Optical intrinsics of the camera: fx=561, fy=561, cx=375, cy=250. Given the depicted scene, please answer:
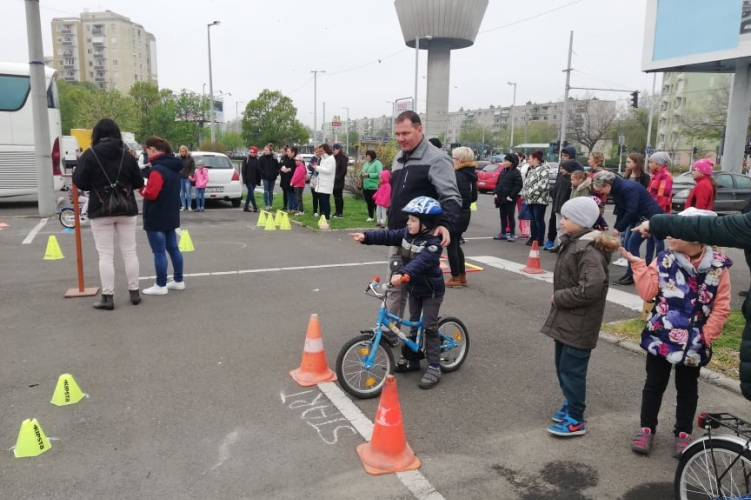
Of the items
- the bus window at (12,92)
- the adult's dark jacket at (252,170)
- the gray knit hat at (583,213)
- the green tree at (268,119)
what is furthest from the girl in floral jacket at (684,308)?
the green tree at (268,119)

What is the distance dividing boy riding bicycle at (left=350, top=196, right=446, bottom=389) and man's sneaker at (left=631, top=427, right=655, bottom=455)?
1.54m

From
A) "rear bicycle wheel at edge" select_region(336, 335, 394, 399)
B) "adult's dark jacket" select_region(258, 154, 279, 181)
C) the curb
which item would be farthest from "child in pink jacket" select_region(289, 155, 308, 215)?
"rear bicycle wheel at edge" select_region(336, 335, 394, 399)

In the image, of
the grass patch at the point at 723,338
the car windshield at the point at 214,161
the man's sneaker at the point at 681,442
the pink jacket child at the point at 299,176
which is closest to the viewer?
the man's sneaker at the point at 681,442

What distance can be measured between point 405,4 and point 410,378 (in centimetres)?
6974

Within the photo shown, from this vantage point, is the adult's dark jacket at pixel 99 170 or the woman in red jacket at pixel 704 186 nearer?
the adult's dark jacket at pixel 99 170

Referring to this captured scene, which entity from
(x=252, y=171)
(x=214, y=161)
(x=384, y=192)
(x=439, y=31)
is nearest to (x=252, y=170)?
(x=252, y=171)

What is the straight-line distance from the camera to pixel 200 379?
465 cm

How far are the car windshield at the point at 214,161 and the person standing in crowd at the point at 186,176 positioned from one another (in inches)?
45.3

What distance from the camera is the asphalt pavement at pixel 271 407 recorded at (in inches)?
128

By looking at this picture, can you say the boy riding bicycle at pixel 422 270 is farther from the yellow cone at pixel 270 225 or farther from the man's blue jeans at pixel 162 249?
the yellow cone at pixel 270 225

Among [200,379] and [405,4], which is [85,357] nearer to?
[200,379]

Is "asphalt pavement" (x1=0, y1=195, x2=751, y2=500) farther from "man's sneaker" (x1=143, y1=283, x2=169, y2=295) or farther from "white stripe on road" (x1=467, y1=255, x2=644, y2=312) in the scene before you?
"white stripe on road" (x1=467, y1=255, x2=644, y2=312)

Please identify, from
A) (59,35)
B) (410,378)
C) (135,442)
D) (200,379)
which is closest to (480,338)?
(410,378)

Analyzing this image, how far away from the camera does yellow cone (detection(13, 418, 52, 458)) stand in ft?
11.3
